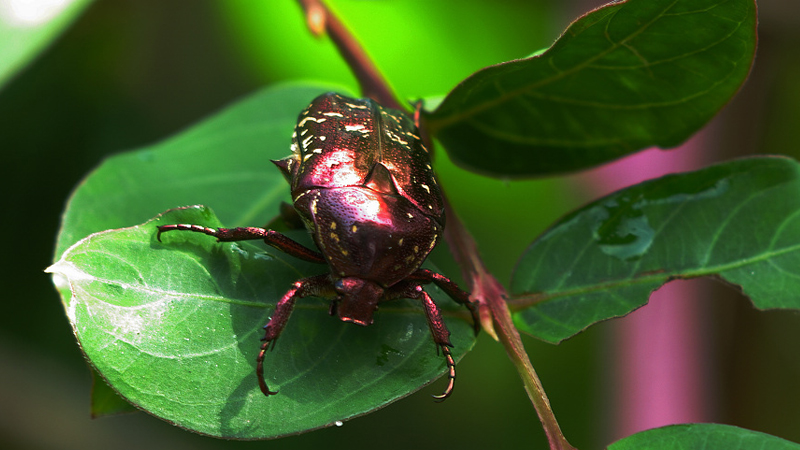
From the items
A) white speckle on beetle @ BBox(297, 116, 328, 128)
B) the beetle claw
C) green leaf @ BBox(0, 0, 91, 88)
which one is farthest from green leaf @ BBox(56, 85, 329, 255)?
the beetle claw

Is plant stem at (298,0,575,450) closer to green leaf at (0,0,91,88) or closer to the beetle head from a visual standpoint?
the beetle head

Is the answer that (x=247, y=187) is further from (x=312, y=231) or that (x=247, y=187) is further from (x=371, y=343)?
(x=371, y=343)

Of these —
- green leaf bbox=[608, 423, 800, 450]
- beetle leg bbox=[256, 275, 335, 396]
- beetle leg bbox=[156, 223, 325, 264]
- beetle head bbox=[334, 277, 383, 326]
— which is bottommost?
green leaf bbox=[608, 423, 800, 450]

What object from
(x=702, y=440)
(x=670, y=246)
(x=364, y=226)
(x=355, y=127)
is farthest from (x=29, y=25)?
(x=702, y=440)

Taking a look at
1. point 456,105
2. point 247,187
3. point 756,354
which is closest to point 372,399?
point 456,105

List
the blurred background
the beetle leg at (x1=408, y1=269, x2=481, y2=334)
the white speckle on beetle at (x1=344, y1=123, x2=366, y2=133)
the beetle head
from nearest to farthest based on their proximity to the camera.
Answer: the beetle head
the beetle leg at (x1=408, y1=269, x2=481, y2=334)
the white speckle on beetle at (x1=344, y1=123, x2=366, y2=133)
the blurred background

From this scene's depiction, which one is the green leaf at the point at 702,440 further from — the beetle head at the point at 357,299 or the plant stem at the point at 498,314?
the beetle head at the point at 357,299
